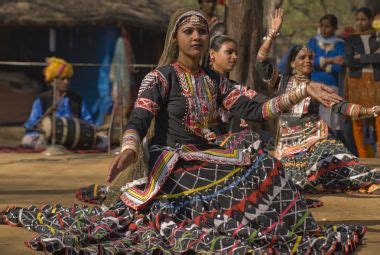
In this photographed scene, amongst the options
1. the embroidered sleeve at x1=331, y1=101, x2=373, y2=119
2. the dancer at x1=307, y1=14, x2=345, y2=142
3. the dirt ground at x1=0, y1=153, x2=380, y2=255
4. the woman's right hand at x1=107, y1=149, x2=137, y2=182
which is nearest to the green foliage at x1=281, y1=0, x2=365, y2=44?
the dancer at x1=307, y1=14, x2=345, y2=142

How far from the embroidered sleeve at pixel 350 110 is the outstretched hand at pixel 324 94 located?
122mm

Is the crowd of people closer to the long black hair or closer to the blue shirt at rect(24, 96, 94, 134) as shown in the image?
the long black hair

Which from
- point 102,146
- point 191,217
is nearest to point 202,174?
point 191,217

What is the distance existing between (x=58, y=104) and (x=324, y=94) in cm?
887

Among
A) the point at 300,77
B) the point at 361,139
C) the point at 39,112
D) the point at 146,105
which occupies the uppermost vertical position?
the point at 146,105

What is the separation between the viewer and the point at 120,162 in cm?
520

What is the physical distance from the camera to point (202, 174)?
19.0 feet

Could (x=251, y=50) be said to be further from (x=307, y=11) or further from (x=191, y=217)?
(x=307, y=11)

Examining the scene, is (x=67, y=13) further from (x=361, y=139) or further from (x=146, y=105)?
(x=146, y=105)

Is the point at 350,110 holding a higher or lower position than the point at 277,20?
lower

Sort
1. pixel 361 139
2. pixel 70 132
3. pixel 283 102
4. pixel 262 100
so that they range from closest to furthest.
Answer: pixel 283 102 → pixel 262 100 → pixel 361 139 → pixel 70 132

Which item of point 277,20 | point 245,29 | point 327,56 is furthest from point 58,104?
point 277,20

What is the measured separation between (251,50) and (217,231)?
21.9ft

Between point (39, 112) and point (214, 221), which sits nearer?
point (214, 221)
